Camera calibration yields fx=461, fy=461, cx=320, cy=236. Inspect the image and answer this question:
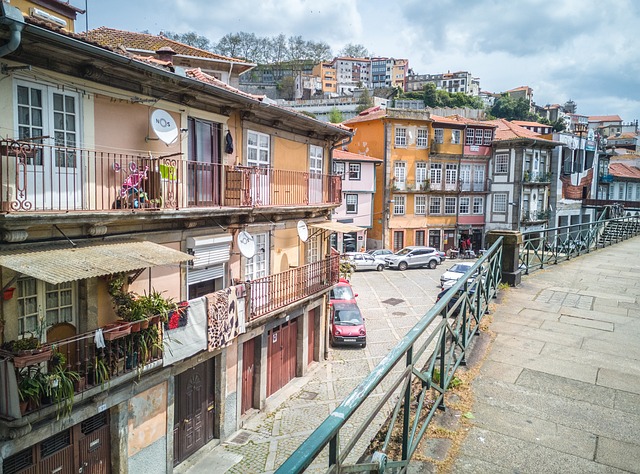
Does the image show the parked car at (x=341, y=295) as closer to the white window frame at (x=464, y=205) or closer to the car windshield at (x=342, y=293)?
the car windshield at (x=342, y=293)

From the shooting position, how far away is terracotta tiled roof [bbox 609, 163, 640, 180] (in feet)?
205

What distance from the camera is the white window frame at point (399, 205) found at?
47750 mm

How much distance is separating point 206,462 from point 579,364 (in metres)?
12.5

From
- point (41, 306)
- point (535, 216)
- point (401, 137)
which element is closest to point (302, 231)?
point (41, 306)

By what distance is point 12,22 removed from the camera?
24.4 feet

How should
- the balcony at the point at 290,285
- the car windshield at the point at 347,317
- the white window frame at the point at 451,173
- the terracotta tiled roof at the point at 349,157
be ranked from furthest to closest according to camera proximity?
the white window frame at the point at 451,173
the terracotta tiled roof at the point at 349,157
the car windshield at the point at 347,317
the balcony at the point at 290,285

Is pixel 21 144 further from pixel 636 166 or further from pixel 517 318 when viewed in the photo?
pixel 636 166

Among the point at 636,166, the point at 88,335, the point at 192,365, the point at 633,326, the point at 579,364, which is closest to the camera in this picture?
the point at 579,364

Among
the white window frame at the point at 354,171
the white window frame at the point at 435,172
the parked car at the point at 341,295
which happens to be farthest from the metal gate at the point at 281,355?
the white window frame at the point at 435,172

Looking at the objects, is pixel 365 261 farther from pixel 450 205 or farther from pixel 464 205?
pixel 464 205

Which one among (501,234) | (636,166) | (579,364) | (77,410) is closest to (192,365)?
(77,410)

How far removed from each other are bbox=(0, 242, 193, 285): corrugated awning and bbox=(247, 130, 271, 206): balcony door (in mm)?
5367

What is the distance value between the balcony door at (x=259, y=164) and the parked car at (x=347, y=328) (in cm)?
1014

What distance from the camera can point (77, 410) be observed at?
32.8 feet
